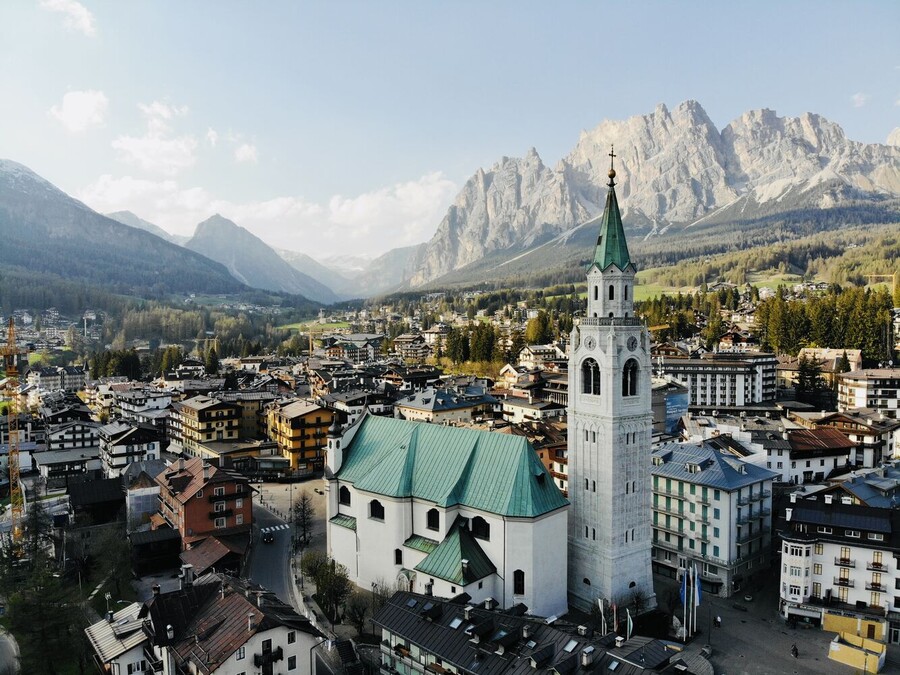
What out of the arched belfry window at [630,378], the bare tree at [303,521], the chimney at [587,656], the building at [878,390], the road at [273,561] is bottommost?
the road at [273,561]

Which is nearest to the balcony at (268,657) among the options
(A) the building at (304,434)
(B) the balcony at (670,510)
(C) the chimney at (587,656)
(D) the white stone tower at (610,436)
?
(C) the chimney at (587,656)

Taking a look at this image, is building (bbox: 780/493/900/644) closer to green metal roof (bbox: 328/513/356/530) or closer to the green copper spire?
the green copper spire

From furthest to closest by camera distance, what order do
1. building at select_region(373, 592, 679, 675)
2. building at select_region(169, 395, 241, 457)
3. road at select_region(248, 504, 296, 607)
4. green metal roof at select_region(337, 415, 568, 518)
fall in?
1. building at select_region(169, 395, 241, 457)
2. road at select_region(248, 504, 296, 607)
3. green metal roof at select_region(337, 415, 568, 518)
4. building at select_region(373, 592, 679, 675)

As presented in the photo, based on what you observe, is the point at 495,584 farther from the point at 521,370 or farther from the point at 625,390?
the point at 521,370

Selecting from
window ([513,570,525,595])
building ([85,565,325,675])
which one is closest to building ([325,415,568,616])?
window ([513,570,525,595])

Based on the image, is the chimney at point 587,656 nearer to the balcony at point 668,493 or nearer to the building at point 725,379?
the balcony at point 668,493
